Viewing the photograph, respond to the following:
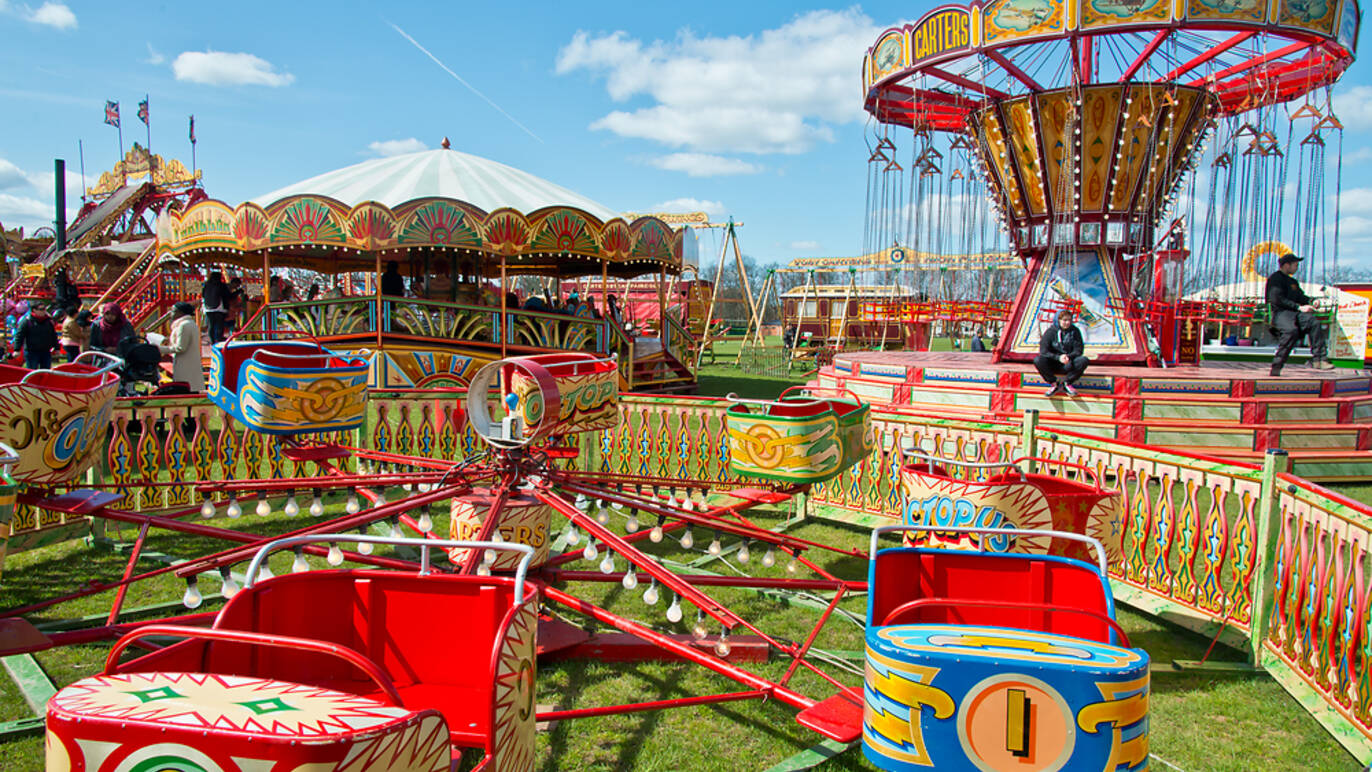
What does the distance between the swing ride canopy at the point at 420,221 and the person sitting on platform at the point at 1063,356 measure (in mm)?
7421

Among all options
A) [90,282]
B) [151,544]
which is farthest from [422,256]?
[90,282]

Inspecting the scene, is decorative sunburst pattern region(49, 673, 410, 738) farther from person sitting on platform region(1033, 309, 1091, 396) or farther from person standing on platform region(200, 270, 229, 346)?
person standing on platform region(200, 270, 229, 346)

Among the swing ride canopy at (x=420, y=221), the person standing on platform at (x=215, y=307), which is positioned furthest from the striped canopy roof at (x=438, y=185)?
the person standing on platform at (x=215, y=307)

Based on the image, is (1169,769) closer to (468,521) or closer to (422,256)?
(468,521)

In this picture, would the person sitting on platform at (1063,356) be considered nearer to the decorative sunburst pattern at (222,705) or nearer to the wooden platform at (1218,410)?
the wooden platform at (1218,410)

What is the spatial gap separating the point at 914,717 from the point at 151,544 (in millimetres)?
6406

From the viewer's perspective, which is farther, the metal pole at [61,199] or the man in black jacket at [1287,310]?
the metal pole at [61,199]

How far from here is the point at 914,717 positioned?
2076mm

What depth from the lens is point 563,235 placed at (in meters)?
13.4

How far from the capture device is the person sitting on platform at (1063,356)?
1023 cm

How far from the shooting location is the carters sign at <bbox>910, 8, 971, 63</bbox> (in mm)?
10102

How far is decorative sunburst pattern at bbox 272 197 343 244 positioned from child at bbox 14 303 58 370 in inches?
124

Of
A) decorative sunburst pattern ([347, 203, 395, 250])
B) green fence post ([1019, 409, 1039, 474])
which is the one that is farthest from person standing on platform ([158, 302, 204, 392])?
green fence post ([1019, 409, 1039, 474])

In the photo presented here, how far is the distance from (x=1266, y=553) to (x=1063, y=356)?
6329mm
